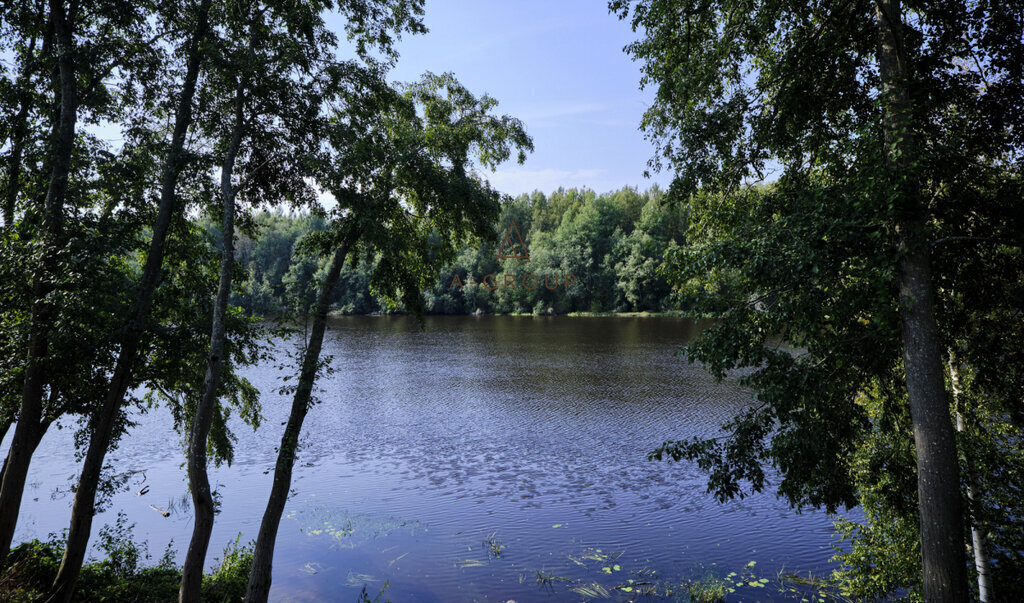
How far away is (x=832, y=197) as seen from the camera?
6.98 meters

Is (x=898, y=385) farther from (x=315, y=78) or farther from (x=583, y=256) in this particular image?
(x=583, y=256)

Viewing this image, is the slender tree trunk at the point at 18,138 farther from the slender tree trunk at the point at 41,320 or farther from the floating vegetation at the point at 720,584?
the floating vegetation at the point at 720,584

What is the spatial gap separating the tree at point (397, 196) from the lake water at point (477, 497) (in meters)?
4.23

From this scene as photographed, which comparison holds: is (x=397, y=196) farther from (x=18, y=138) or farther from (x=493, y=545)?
(x=493, y=545)

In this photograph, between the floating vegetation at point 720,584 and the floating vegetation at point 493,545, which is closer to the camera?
the floating vegetation at point 720,584

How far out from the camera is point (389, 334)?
57375 millimetres

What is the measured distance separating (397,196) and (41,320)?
5.56m

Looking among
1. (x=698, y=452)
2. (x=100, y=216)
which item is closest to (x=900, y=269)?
(x=698, y=452)

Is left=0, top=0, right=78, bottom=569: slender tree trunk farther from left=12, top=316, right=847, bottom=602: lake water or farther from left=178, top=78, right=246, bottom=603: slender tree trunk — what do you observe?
left=12, top=316, right=847, bottom=602: lake water

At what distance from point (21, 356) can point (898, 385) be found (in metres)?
12.7

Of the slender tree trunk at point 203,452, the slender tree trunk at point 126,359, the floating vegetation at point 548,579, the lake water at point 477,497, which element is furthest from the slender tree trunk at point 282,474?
the floating vegetation at point 548,579

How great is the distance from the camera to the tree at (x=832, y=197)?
6.62 m

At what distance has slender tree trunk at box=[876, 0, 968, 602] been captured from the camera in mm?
6461
